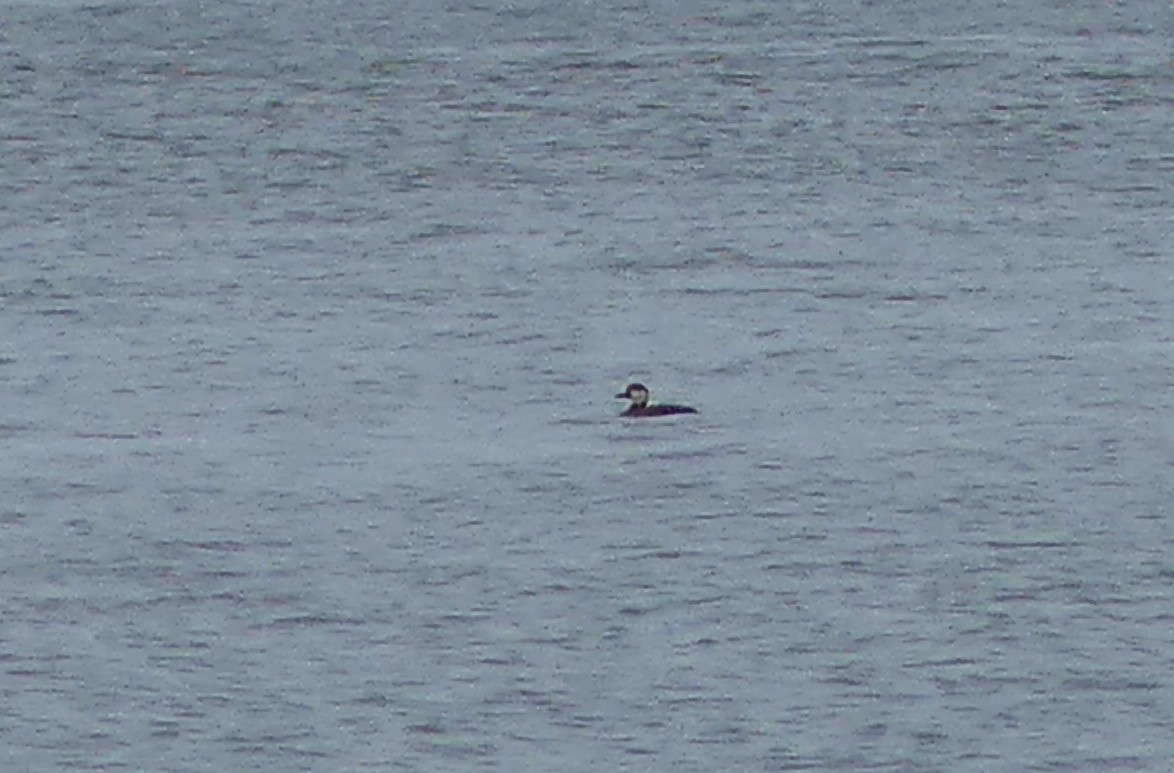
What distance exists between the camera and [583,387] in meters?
26.0

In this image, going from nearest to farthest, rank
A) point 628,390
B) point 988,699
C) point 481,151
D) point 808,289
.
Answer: point 988,699 < point 628,390 < point 808,289 < point 481,151

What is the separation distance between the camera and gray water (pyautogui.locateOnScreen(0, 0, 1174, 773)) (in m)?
20.2

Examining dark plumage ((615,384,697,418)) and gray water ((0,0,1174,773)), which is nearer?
gray water ((0,0,1174,773))

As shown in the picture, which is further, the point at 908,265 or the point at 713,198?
the point at 713,198

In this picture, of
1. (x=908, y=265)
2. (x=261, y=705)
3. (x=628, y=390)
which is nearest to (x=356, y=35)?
(x=908, y=265)

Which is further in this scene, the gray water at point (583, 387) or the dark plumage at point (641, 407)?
the dark plumage at point (641, 407)

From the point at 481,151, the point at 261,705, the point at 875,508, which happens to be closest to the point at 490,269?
the point at 481,151

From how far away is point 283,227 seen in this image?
101 ft

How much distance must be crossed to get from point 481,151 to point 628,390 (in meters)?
8.88

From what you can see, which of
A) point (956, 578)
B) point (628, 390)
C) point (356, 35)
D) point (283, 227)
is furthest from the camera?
point (356, 35)

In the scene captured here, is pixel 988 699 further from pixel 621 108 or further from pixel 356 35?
pixel 356 35

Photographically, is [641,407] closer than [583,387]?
Yes

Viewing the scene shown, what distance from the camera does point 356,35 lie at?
3828 centimetres

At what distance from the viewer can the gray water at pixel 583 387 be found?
20.2 m
